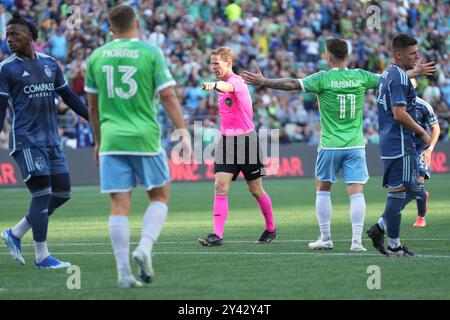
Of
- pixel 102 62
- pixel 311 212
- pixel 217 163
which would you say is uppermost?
pixel 102 62

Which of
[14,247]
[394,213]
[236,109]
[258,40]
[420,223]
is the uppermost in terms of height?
[258,40]

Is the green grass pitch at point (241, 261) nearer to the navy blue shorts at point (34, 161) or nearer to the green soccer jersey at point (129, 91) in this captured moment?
the navy blue shorts at point (34, 161)

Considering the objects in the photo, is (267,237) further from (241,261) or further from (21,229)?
(21,229)

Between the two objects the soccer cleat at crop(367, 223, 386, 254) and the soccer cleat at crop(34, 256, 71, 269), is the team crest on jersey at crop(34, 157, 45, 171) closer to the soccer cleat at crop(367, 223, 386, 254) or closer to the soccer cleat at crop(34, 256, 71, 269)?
the soccer cleat at crop(34, 256, 71, 269)

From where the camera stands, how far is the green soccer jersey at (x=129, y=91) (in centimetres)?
863

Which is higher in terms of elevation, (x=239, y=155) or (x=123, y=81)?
(x=123, y=81)

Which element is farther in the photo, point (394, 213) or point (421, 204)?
point (421, 204)

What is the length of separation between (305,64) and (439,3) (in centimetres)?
710

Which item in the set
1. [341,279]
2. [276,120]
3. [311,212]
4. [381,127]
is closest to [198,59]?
[276,120]

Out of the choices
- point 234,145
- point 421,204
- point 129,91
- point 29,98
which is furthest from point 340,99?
point 421,204

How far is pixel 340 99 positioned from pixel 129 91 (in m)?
3.90

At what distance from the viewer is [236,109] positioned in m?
13.1

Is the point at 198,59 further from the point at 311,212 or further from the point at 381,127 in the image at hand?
the point at 381,127

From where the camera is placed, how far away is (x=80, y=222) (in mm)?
16906
